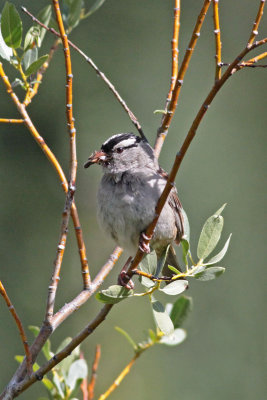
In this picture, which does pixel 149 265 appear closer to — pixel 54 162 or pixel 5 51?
pixel 54 162

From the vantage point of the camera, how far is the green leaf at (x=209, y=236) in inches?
103

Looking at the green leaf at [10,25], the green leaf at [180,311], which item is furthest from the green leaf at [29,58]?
the green leaf at [180,311]

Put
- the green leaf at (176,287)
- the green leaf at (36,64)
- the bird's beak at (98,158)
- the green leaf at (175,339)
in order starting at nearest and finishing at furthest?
the green leaf at (176,287), the green leaf at (36,64), the green leaf at (175,339), the bird's beak at (98,158)

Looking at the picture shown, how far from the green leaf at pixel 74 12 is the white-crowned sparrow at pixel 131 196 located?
84cm

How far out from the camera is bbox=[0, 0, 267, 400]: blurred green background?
8.18m

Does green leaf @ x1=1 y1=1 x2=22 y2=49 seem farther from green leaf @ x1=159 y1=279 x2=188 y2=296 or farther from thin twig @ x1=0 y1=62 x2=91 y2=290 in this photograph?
green leaf @ x1=159 y1=279 x2=188 y2=296

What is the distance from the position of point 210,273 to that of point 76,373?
772mm

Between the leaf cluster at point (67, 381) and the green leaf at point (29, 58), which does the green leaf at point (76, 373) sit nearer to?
the leaf cluster at point (67, 381)

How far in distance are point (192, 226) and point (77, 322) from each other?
1.87 meters

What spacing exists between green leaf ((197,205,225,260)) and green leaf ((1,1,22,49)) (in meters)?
1.12

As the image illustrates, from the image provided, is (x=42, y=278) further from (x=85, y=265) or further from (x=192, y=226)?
(x=85, y=265)

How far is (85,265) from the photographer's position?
2850 mm

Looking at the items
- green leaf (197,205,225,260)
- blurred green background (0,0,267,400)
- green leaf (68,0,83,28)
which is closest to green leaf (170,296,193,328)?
green leaf (197,205,225,260)

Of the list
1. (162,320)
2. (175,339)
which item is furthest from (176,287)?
(175,339)
